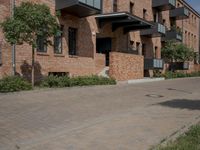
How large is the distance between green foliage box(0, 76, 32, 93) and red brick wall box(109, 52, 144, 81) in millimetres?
10844

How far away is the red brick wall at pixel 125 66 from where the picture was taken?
2681cm

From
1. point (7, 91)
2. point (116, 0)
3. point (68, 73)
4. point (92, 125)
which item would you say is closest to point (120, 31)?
point (116, 0)

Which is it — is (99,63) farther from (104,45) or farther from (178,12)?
(178,12)

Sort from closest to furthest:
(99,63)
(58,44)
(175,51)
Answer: (58,44), (99,63), (175,51)

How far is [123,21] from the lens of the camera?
98.2 ft

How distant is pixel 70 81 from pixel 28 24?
367 cm

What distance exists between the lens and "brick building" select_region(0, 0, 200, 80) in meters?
21.2

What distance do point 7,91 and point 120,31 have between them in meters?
18.4

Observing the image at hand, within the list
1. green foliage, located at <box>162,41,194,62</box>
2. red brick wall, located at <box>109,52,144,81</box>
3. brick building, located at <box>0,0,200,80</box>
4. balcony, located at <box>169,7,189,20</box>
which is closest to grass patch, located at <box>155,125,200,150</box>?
brick building, located at <box>0,0,200,80</box>

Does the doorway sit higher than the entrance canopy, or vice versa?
the entrance canopy

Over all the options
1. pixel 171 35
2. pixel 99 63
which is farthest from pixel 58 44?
pixel 171 35

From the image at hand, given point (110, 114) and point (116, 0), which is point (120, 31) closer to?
point (116, 0)

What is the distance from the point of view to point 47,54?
2258 cm

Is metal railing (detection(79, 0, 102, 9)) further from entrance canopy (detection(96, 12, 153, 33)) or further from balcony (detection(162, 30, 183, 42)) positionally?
balcony (detection(162, 30, 183, 42))
